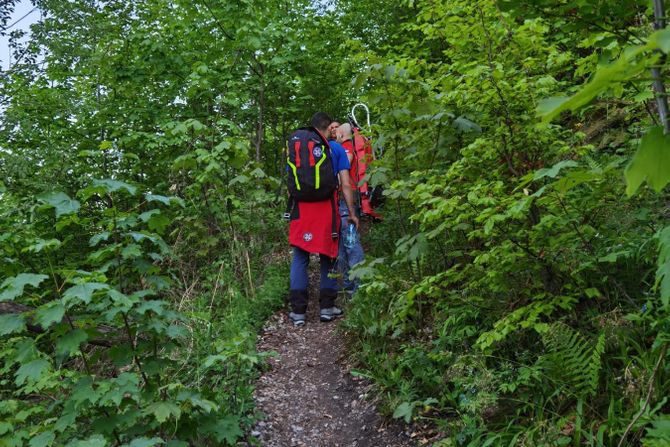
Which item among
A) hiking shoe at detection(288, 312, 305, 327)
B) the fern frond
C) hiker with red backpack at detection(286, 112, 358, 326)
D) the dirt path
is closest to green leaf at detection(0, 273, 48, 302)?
the dirt path

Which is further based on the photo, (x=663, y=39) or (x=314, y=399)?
(x=314, y=399)

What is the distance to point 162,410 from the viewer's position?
9.00 ft

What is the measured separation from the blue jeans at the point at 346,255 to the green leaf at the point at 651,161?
5.62m

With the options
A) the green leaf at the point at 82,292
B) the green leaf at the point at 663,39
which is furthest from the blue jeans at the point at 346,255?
the green leaf at the point at 663,39

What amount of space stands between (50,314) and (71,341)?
0.81ft

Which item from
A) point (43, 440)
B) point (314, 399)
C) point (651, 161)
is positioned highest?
point (651, 161)

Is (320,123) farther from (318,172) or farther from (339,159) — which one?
(318,172)

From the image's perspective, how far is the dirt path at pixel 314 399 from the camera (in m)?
3.97

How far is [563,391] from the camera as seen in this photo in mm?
2973

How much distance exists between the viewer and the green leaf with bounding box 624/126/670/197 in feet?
3.45

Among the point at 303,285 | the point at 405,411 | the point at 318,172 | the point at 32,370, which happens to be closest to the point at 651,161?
the point at 32,370

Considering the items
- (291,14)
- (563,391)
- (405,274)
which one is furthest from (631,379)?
(291,14)

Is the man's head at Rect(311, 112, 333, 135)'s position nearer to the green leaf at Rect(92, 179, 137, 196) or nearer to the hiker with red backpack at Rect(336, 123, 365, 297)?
the hiker with red backpack at Rect(336, 123, 365, 297)

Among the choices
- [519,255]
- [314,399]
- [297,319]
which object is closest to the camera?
[519,255]
